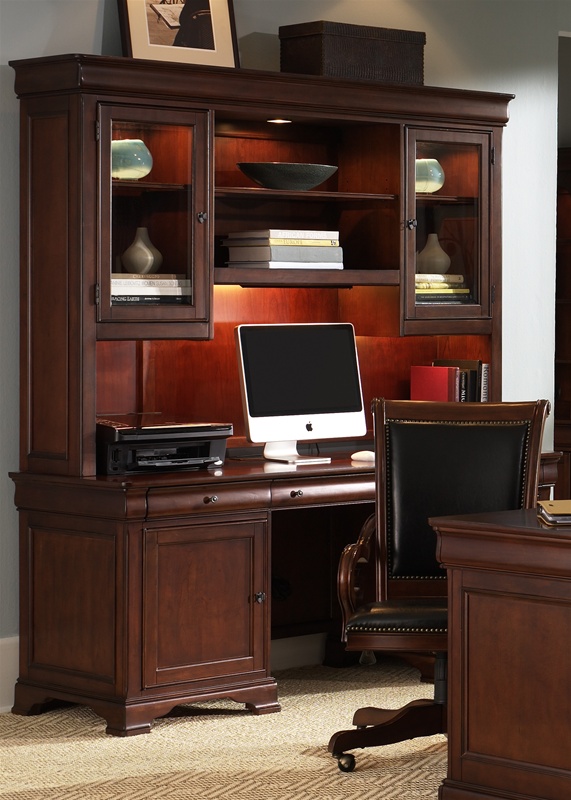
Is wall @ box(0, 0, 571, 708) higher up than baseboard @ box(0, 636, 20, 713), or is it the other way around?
wall @ box(0, 0, 571, 708)

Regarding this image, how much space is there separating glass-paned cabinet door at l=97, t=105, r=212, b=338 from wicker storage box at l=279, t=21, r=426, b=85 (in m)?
0.58

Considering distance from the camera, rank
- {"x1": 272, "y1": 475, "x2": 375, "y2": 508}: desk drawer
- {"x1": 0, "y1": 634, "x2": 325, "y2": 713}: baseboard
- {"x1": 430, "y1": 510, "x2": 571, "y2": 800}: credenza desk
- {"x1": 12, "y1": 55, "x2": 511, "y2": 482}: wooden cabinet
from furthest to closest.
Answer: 1. {"x1": 0, "y1": 634, "x2": 325, "y2": 713}: baseboard
2. {"x1": 272, "y1": 475, "x2": 375, "y2": 508}: desk drawer
3. {"x1": 12, "y1": 55, "x2": 511, "y2": 482}: wooden cabinet
4. {"x1": 430, "y1": 510, "x2": 571, "y2": 800}: credenza desk

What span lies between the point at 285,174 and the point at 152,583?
1.55m

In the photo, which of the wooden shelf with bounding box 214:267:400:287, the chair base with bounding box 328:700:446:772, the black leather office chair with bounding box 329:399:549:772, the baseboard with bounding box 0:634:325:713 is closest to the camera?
the chair base with bounding box 328:700:446:772

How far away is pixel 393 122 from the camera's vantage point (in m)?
4.99

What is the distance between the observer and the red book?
528cm

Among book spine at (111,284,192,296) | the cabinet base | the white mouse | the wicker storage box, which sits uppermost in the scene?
the wicker storage box

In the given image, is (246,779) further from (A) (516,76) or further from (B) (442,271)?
(A) (516,76)

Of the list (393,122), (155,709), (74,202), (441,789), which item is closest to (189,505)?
(155,709)

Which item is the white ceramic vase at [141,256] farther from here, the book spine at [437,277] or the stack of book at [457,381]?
the stack of book at [457,381]

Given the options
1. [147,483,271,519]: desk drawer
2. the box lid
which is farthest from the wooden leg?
the box lid

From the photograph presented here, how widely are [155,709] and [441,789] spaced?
47.3 inches

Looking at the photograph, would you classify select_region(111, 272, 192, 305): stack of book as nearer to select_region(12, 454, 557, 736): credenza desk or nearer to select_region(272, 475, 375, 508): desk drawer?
select_region(12, 454, 557, 736): credenza desk

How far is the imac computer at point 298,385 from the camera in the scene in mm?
4898
